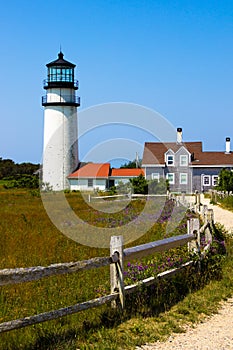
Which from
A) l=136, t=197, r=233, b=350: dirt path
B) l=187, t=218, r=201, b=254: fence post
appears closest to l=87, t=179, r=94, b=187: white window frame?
l=187, t=218, r=201, b=254: fence post

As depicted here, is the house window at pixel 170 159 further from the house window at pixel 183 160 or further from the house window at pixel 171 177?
the house window at pixel 171 177

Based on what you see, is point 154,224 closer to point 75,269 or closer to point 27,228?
point 27,228

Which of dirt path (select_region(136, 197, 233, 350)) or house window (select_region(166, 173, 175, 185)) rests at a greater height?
house window (select_region(166, 173, 175, 185))

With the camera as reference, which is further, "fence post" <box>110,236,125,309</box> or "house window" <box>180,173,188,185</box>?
"house window" <box>180,173,188,185</box>

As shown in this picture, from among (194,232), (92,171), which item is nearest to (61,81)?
(92,171)

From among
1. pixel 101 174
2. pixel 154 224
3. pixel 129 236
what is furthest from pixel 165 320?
pixel 101 174

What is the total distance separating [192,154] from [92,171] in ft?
33.6

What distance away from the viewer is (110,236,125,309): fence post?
6723 mm

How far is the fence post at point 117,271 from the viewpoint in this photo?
22.1 ft

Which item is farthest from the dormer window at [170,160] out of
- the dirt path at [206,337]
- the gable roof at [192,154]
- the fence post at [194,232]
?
the dirt path at [206,337]

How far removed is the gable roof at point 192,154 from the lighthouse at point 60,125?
820 cm

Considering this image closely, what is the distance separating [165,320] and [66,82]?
1617 inches

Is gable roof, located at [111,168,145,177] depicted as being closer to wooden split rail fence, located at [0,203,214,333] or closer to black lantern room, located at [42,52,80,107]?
black lantern room, located at [42,52,80,107]

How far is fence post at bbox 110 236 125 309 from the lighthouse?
38.3m
